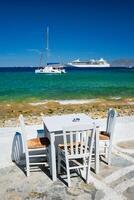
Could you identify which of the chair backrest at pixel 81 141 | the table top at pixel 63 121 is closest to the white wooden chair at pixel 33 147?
the table top at pixel 63 121

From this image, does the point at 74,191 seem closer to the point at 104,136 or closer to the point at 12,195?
the point at 12,195

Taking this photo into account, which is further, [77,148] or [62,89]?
[62,89]

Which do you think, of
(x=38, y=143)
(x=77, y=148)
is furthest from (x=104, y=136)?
(x=38, y=143)

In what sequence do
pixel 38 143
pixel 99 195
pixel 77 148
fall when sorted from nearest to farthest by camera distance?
pixel 99 195
pixel 77 148
pixel 38 143

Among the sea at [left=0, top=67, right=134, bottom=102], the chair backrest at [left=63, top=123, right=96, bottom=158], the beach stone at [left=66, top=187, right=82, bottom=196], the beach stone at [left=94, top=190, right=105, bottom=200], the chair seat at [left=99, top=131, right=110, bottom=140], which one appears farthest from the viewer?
the sea at [left=0, top=67, right=134, bottom=102]

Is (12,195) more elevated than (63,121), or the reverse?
(63,121)

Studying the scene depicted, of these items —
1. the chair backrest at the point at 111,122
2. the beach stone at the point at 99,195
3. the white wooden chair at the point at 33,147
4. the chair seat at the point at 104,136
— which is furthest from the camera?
the chair seat at the point at 104,136

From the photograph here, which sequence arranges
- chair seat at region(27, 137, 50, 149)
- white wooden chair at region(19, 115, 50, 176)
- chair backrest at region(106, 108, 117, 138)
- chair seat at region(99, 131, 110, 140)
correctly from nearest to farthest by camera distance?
white wooden chair at region(19, 115, 50, 176) → chair seat at region(27, 137, 50, 149) → chair backrest at region(106, 108, 117, 138) → chair seat at region(99, 131, 110, 140)

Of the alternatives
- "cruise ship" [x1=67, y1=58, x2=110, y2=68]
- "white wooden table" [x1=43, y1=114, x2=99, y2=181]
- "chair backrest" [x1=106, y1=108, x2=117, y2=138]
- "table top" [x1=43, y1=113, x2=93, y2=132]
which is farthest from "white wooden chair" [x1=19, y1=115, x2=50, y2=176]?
"cruise ship" [x1=67, y1=58, x2=110, y2=68]

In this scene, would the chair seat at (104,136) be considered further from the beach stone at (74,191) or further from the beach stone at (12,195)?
the beach stone at (12,195)

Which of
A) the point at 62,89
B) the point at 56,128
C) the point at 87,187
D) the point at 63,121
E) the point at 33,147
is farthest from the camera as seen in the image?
the point at 62,89

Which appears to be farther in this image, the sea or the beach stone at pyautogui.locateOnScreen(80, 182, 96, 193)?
the sea

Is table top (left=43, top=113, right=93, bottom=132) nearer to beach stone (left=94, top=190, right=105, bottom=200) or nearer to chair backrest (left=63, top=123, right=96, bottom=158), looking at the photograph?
chair backrest (left=63, top=123, right=96, bottom=158)

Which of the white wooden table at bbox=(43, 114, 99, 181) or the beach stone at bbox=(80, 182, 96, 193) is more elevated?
the white wooden table at bbox=(43, 114, 99, 181)
